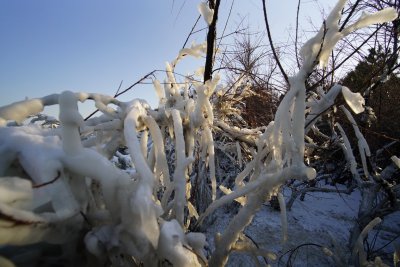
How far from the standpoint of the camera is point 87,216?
1.88ft

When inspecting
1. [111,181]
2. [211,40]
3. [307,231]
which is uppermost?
[211,40]

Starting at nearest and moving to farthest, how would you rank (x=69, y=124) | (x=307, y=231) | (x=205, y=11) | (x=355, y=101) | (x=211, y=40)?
(x=69, y=124), (x=355, y=101), (x=205, y=11), (x=211, y=40), (x=307, y=231)

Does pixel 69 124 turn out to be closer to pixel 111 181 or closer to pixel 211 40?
pixel 111 181

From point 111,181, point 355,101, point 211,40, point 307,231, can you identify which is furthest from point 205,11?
point 307,231

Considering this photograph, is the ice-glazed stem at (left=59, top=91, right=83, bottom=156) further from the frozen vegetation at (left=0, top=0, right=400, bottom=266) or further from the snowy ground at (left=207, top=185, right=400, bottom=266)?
the snowy ground at (left=207, top=185, right=400, bottom=266)

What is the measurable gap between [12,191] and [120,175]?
17 centimetres

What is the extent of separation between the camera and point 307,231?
3074mm

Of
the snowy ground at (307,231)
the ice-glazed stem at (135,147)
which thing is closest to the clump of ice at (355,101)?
the ice-glazed stem at (135,147)

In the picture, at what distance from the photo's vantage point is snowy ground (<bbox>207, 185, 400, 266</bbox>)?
8.16 feet

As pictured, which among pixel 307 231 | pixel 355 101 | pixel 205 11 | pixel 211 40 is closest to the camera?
pixel 355 101

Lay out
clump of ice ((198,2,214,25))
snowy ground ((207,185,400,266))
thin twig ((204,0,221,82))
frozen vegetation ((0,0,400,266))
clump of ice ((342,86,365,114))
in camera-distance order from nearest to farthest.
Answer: frozen vegetation ((0,0,400,266)) → clump of ice ((342,86,365,114)) → clump of ice ((198,2,214,25)) → thin twig ((204,0,221,82)) → snowy ground ((207,185,400,266))

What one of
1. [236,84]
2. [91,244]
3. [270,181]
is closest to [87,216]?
[91,244]

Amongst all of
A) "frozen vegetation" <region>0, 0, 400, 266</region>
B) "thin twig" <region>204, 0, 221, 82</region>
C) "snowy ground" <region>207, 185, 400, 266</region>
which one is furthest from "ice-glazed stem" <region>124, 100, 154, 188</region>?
"snowy ground" <region>207, 185, 400, 266</region>

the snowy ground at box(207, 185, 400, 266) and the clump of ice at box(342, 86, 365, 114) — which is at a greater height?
the clump of ice at box(342, 86, 365, 114)
